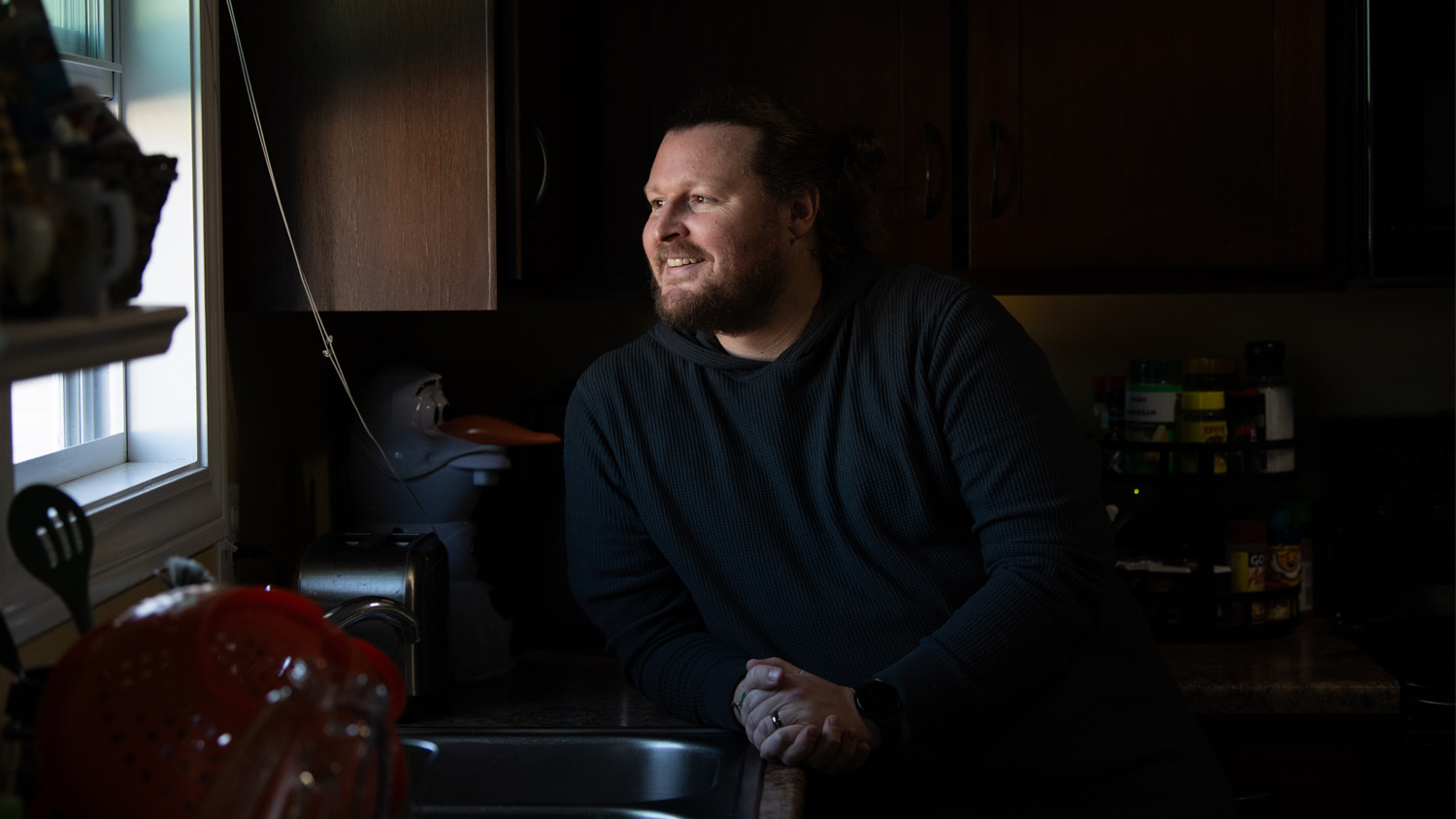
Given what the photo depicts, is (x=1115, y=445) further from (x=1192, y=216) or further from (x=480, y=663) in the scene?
(x=480, y=663)

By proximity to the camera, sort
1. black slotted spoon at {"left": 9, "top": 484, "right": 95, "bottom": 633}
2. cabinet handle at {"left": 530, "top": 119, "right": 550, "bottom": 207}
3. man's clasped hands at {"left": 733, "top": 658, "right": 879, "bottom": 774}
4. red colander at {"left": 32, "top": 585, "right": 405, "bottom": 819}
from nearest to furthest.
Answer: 1. red colander at {"left": 32, "top": 585, "right": 405, "bottom": 819}
2. black slotted spoon at {"left": 9, "top": 484, "right": 95, "bottom": 633}
3. man's clasped hands at {"left": 733, "top": 658, "right": 879, "bottom": 774}
4. cabinet handle at {"left": 530, "top": 119, "right": 550, "bottom": 207}

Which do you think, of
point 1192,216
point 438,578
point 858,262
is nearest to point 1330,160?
point 1192,216

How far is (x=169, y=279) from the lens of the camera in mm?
1369

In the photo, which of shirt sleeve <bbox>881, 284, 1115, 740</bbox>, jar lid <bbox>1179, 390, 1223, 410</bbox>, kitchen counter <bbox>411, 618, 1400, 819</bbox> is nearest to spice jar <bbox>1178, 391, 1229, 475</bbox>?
jar lid <bbox>1179, 390, 1223, 410</bbox>

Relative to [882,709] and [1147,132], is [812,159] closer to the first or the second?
[1147,132]

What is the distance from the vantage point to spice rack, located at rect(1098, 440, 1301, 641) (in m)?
1.82

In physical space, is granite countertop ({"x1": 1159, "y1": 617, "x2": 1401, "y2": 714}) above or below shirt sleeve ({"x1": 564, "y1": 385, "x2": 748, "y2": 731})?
below

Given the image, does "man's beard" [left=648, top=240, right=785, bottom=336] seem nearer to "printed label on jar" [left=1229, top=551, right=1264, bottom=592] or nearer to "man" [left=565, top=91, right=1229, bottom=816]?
"man" [left=565, top=91, right=1229, bottom=816]

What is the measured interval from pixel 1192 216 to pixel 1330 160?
9.3 inches

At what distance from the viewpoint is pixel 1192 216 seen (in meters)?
1.79

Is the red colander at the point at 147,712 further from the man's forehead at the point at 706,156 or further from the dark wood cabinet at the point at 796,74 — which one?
the dark wood cabinet at the point at 796,74

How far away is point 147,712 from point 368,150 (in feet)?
3.25

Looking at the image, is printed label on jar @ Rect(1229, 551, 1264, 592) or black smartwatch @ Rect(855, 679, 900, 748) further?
printed label on jar @ Rect(1229, 551, 1264, 592)

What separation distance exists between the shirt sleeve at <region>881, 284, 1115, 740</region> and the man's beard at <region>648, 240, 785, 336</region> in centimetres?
22
